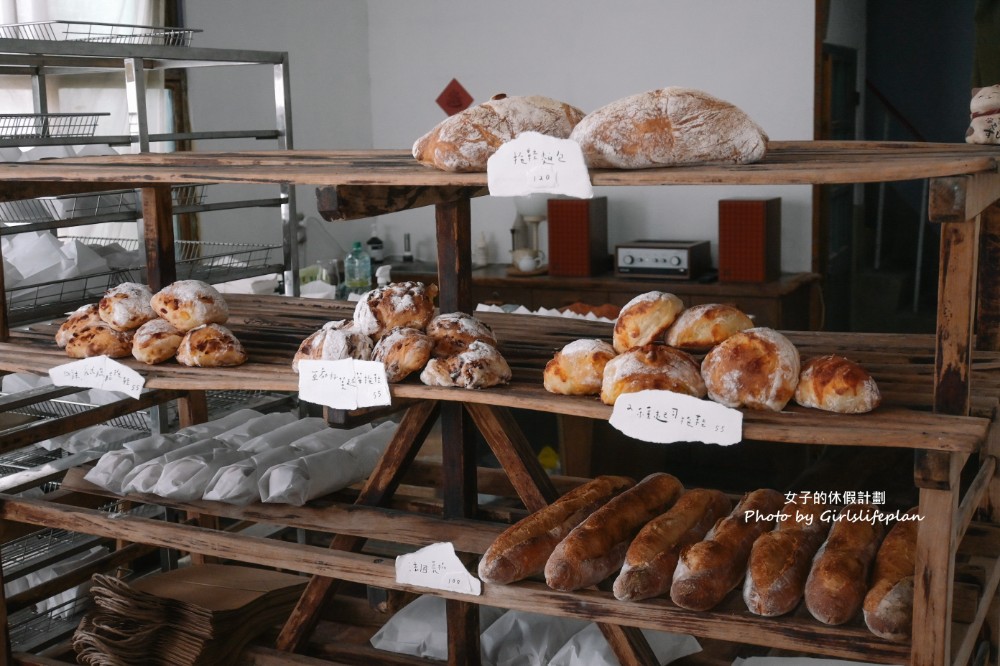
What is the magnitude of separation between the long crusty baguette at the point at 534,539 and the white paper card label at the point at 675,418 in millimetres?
362

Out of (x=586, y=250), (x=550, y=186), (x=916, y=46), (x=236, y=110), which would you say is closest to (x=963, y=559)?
(x=550, y=186)

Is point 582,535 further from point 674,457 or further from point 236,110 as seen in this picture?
point 236,110

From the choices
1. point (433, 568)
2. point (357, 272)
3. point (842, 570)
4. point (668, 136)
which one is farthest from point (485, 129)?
point (357, 272)

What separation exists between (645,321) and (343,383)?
484 millimetres

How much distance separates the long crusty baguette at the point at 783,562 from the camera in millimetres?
1462

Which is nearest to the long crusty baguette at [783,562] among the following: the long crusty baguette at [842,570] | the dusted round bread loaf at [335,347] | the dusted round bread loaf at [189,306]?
the long crusty baguette at [842,570]

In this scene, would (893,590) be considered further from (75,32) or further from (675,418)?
(75,32)

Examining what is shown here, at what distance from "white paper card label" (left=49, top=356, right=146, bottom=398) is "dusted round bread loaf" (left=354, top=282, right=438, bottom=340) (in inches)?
15.9

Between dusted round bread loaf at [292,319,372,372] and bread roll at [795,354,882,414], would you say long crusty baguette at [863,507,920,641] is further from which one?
dusted round bread loaf at [292,319,372,372]

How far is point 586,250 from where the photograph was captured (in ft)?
17.4

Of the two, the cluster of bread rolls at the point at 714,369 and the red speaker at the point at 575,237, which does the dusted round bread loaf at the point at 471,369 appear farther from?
the red speaker at the point at 575,237

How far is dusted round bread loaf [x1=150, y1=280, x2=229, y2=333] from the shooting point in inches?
74.2

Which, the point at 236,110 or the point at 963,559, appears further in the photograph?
the point at 236,110

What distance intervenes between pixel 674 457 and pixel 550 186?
3.68 meters
